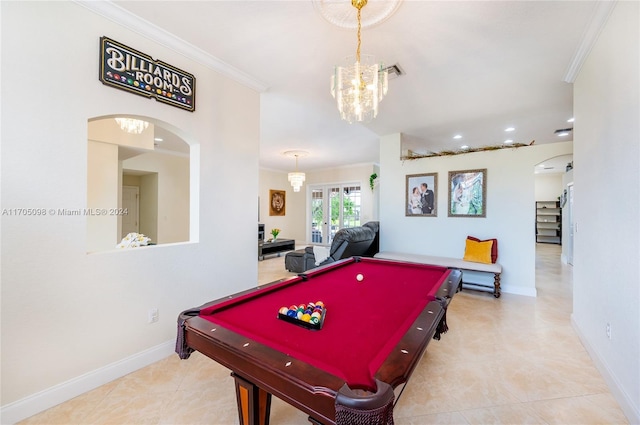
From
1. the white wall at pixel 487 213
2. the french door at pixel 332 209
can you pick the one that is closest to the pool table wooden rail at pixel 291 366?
the white wall at pixel 487 213

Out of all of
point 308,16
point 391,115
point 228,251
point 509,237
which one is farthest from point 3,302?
point 509,237

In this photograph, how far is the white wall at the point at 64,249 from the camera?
1.57 metres

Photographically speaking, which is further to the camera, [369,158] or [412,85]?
[369,158]

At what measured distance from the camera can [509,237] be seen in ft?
13.5

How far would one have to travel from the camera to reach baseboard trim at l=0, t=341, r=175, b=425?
157 centimetres

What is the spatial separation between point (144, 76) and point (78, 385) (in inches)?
91.2

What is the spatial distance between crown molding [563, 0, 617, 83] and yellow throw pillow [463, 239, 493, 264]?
7.63ft

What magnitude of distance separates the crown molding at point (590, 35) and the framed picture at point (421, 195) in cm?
223

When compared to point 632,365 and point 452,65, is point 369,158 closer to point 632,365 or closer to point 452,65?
point 452,65

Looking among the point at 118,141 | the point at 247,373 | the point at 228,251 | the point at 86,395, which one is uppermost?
the point at 118,141

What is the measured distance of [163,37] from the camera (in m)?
2.20

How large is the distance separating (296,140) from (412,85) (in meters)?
2.90

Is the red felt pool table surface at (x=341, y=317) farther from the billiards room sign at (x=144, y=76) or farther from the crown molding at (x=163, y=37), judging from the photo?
the crown molding at (x=163, y=37)

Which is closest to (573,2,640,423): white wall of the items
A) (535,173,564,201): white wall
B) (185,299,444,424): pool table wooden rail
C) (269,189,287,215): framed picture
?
(185,299,444,424): pool table wooden rail
